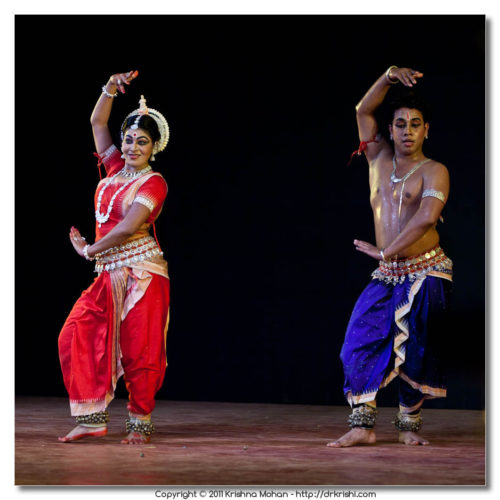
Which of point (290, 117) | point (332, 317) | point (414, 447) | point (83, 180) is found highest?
point (290, 117)

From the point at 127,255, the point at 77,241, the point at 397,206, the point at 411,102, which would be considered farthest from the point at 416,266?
the point at 77,241

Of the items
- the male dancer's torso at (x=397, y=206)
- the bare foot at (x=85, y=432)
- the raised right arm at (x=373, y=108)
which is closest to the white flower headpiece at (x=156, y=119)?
the raised right arm at (x=373, y=108)

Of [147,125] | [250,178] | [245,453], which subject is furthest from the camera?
[250,178]

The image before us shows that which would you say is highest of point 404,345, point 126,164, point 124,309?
point 126,164

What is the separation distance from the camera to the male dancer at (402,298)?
13.5 ft

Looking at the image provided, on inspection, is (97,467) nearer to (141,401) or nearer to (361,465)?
(141,401)

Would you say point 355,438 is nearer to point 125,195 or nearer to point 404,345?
point 404,345

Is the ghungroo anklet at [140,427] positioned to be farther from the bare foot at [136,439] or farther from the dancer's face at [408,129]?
the dancer's face at [408,129]

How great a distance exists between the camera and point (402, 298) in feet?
13.7

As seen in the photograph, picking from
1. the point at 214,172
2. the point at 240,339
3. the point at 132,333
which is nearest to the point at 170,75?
the point at 214,172

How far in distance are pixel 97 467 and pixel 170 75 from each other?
Answer: 2.90 metres

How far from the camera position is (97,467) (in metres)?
3.47

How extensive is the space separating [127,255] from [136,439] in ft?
2.70

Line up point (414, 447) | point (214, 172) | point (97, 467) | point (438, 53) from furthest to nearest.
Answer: point (214, 172), point (438, 53), point (414, 447), point (97, 467)
